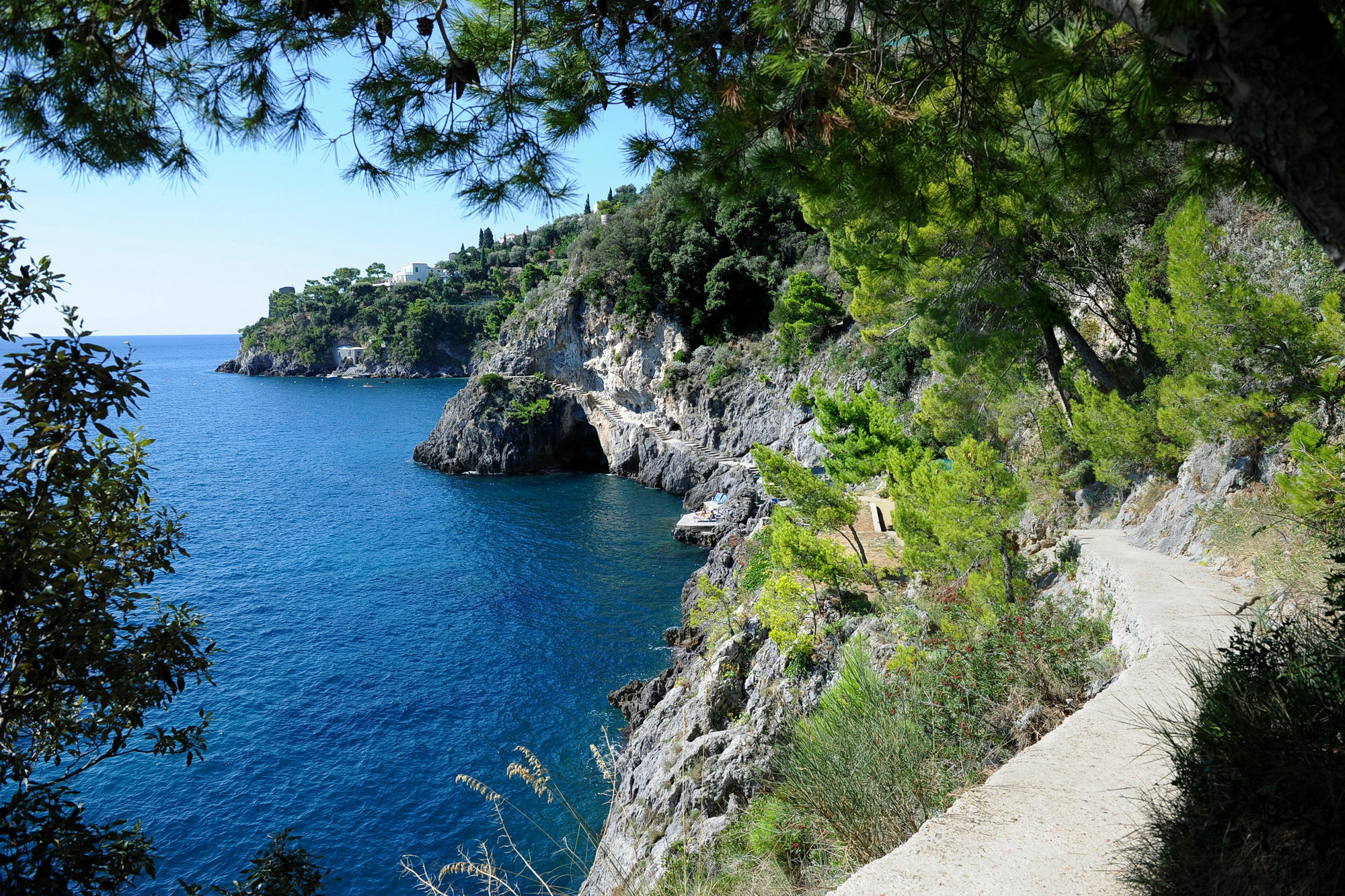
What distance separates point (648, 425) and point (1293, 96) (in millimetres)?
44275

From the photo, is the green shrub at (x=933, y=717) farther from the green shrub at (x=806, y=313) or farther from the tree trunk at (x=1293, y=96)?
the green shrub at (x=806, y=313)

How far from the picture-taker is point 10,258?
146 inches

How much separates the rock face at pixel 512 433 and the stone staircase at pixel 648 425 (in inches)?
31.7

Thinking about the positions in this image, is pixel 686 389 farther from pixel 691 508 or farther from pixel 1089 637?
pixel 1089 637

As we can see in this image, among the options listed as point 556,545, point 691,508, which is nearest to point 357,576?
point 556,545

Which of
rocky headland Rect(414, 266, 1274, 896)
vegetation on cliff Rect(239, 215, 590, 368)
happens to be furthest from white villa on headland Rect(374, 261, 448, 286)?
rocky headland Rect(414, 266, 1274, 896)

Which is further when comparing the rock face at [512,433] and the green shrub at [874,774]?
the rock face at [512,433]

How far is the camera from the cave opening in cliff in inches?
1956

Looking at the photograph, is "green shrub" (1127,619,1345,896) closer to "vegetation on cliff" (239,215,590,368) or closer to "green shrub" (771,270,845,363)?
"green shrub" (771,270,845,363)

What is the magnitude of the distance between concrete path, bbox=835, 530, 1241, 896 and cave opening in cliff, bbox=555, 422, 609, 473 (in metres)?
44.5

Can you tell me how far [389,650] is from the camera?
2230cm

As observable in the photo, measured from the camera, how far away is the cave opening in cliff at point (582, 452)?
1956 inches

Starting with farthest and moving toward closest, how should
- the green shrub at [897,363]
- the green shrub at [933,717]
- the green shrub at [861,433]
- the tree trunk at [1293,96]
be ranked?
the green shrub at [897,363], the green shrub at [861,433], the green shrub at [933,717], the tree trunk at [1293,96]

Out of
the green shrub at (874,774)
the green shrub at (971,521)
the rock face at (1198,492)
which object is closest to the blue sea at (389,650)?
the green shrub at (874,774)
